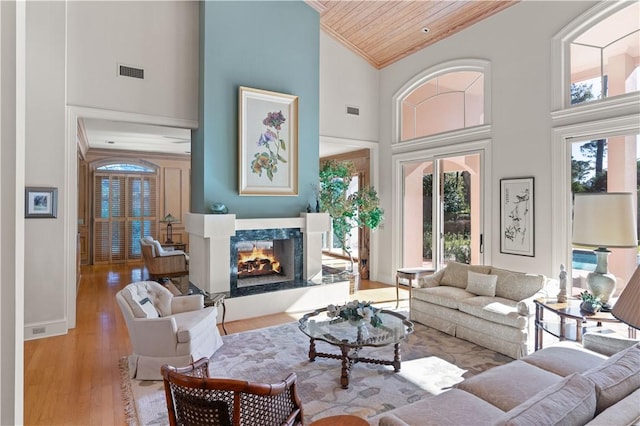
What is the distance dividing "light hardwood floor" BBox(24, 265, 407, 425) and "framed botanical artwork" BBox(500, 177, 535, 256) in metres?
1.97

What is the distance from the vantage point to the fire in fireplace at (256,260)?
6141mm

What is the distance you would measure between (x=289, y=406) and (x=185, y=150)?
8689 millimetres

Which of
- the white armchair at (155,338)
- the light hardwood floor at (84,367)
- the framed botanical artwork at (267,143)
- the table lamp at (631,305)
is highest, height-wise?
the framed botanical artwork at (267,143)

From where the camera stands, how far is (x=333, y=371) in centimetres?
348

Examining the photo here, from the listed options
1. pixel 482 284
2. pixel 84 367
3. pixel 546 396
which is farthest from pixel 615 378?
pixel 84 367

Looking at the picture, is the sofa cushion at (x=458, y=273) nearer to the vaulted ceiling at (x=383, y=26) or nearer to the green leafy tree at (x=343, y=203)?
the green leafy tree at (x=343, y=203)

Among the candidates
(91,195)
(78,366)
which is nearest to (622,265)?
(78,366)

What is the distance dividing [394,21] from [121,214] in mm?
8054

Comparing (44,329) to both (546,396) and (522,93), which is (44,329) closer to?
(546,396)

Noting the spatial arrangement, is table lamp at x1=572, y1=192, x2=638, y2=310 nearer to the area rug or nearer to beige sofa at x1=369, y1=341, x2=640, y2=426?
beige sofa at x1=369, y1=341, x2=640, y2=426

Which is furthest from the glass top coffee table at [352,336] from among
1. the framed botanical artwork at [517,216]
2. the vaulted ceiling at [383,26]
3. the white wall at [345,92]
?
the vaulted ceiling at [383,26]

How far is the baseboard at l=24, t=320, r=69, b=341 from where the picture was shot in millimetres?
4332

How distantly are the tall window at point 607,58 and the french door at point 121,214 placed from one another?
9545mm

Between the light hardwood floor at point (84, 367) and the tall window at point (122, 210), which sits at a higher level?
the tall window at point (122, 210)
